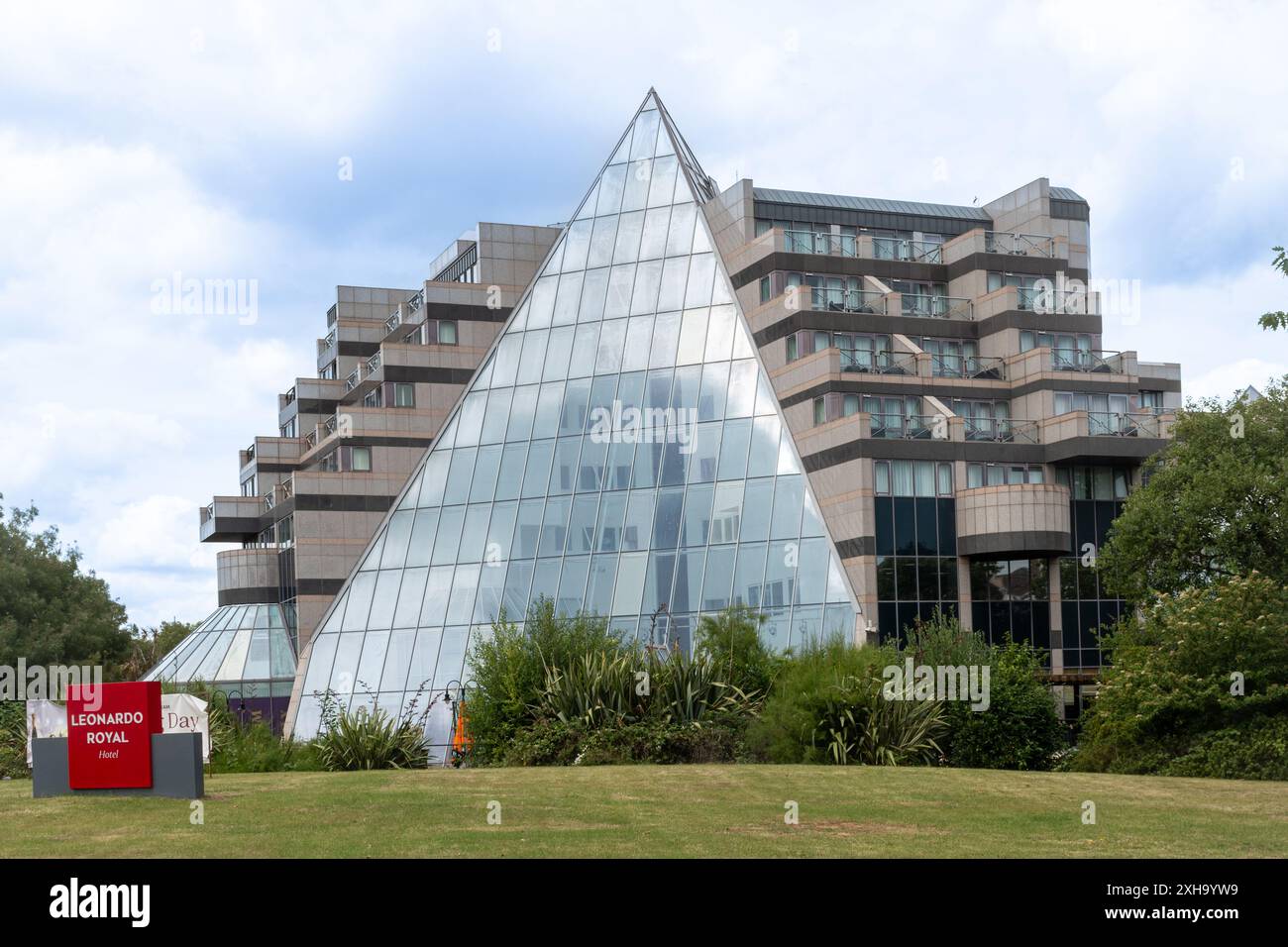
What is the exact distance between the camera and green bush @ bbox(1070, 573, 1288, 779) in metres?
32.9

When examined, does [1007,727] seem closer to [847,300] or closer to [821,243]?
[847,300]

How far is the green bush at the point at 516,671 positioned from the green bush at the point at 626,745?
3.70 feet

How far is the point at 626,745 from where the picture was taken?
35625 mm

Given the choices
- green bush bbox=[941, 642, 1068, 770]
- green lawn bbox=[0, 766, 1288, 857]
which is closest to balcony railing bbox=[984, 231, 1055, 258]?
green bush bbox=[941, 642, 1068, 770]

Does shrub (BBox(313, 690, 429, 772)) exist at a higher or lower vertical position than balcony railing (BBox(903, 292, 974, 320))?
lower

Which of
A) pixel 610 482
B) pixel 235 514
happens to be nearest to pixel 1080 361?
pixel 610 482

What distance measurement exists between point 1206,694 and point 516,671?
16758mm

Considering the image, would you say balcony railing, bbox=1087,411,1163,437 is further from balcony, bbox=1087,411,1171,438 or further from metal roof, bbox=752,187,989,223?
metal roof, bbox=752,187,989,223

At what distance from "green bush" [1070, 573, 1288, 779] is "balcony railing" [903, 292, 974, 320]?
2290 cm

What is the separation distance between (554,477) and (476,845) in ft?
119

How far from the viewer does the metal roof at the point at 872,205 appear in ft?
209

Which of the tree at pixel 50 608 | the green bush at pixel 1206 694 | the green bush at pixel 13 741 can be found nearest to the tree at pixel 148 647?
the tree at pixel 50 608

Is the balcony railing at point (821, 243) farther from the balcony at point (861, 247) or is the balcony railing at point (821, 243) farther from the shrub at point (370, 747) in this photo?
the shrub at point (370, 747)

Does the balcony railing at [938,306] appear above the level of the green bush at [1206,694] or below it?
above
